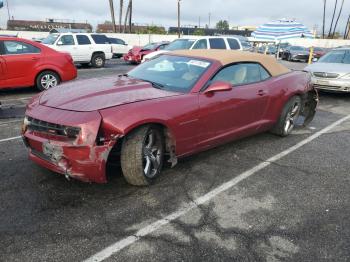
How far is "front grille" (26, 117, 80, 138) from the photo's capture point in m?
3.34

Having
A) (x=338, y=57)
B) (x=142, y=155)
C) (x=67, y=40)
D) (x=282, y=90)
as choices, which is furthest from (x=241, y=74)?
(x=67, y=40)

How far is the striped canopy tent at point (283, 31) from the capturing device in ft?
57.1

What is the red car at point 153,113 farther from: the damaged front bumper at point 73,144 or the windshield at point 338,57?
the windshield at point 338,57

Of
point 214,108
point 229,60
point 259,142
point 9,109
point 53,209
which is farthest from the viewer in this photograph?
point 9,109

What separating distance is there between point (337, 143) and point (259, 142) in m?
1.36

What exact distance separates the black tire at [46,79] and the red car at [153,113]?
4.96 m

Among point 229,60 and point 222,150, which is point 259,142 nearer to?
point 222,150

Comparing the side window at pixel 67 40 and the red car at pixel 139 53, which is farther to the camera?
the red car at pixel 139 53

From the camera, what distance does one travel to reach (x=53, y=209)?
3.37 metres

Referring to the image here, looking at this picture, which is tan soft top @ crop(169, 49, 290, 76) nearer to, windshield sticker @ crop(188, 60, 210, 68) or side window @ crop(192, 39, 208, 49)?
windshield sticker @ crop(188, 60, 210, 68)

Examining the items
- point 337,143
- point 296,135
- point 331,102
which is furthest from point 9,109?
point 331,102

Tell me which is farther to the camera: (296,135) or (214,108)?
(296,135)

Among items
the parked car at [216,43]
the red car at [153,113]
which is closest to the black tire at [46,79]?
the red car at [153,113]

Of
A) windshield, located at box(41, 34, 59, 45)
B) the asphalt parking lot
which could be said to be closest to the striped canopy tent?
windshield, located at box(41, 34, 59, 45)
